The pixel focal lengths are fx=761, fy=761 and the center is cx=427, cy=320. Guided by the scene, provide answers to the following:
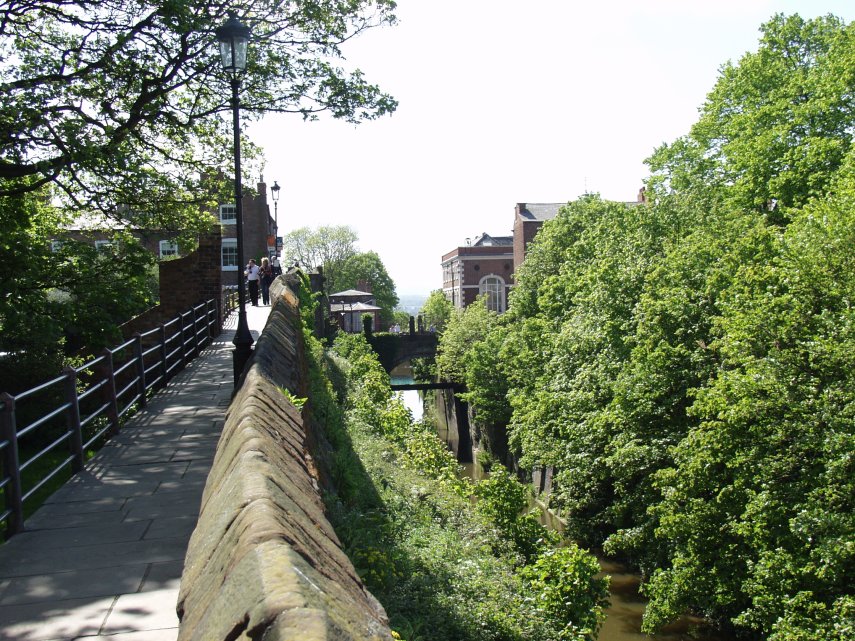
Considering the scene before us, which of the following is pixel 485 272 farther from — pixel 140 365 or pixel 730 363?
pixel 140 365

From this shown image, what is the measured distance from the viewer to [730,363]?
15195 millimetres

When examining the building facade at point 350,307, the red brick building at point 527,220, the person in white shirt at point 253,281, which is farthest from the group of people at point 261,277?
the red brick building at point 527,220

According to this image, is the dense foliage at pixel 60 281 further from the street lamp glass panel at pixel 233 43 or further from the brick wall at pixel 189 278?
the brick wall at pixel 189 278

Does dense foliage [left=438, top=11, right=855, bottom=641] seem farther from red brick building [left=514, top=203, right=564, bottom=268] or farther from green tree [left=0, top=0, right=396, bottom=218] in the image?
red brick building [left=514, top=203, right=564, bottom=268]

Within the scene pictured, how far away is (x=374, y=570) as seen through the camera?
240 inches

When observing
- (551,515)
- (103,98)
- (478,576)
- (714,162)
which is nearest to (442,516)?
(478,576)

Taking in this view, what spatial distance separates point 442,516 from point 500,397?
905 inches

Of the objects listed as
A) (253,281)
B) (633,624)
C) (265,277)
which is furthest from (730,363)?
(265,277)

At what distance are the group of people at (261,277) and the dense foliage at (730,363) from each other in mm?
9335

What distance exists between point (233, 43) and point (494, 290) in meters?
67.8

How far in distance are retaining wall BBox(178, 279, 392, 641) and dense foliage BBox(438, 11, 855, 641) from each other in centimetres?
1046

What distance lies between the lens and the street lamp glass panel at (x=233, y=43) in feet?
27.9

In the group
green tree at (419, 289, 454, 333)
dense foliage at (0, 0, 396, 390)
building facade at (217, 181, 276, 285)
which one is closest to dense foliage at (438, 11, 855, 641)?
dense foliage at (0, 0, 396, 390)

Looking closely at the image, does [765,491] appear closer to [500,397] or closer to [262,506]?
[262,506]
